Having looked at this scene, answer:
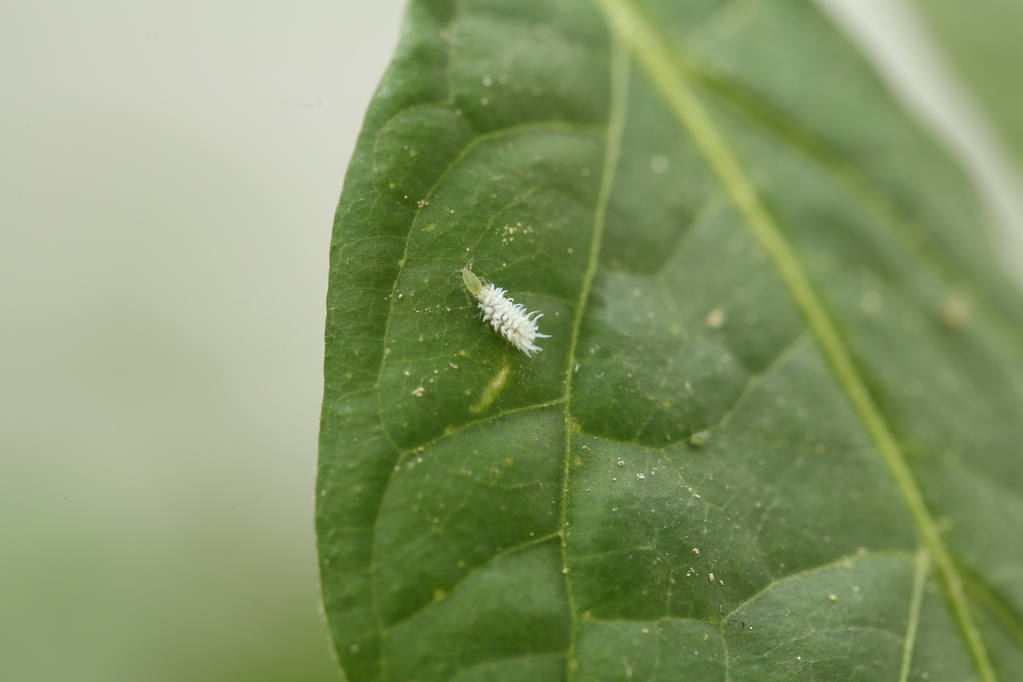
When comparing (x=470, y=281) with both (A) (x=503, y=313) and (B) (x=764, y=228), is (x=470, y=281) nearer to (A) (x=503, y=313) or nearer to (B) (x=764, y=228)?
(A) (x=503, y=313)

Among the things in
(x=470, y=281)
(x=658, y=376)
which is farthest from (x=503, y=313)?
(x=658, y=376)

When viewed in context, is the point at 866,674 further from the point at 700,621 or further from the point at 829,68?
the point at 829,68

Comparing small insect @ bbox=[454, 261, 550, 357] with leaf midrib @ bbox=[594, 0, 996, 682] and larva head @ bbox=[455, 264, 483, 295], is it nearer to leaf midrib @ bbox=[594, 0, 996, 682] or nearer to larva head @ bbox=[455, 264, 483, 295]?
larva head @ bbox=[455, 264, 483, 295]

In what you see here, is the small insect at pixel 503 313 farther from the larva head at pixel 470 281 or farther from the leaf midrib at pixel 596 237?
the leaf midrib at pixel 596 237

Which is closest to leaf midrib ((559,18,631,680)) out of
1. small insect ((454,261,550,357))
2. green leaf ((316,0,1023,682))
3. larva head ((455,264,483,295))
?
green leaf ((316,0,1023,682))

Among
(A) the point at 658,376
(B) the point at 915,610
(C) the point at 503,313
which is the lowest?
(B) the point at 915,610

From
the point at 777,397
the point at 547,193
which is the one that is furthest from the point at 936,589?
the point at 547,193

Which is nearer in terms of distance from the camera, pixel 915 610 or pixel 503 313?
pixel 503 313

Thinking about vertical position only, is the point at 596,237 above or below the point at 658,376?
above
